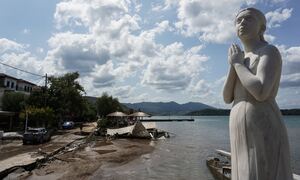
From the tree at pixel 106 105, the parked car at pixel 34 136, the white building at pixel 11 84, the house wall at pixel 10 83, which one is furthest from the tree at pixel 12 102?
the tree at pixel 106 105

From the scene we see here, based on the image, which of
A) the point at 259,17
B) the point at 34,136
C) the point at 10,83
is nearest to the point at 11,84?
the point at 10,83

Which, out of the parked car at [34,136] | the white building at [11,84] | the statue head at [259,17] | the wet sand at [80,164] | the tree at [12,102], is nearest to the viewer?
the statue head at [259,17]

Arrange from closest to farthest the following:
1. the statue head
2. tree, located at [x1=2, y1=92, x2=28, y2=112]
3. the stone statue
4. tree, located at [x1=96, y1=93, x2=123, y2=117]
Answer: the stone statue → the statue head → tree, located at [x1=2, y1=92, x2=28, y2=112] → tree, located at [x1=96, y1=93, x2=123, y2=117]

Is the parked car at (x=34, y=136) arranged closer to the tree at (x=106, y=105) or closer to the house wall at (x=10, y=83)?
the house wall at (x=10, y=83)

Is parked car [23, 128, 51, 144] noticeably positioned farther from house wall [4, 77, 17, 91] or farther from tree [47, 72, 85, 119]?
house wall [4, 77, 17, 91]

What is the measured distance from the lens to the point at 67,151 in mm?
28125

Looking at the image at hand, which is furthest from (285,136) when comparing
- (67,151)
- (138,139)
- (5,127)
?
(5,127)

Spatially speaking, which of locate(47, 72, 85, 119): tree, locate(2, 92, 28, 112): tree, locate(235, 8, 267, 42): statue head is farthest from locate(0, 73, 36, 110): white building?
locate(235, 8, 267, 42): statue head

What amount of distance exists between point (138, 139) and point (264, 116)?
42.8 meters

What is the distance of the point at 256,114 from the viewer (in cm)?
400

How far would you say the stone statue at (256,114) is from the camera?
3.91 m

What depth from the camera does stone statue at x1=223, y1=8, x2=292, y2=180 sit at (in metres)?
3.91

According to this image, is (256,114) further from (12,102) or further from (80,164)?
(12,102)

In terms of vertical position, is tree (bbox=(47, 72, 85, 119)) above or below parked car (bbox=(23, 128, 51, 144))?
above
